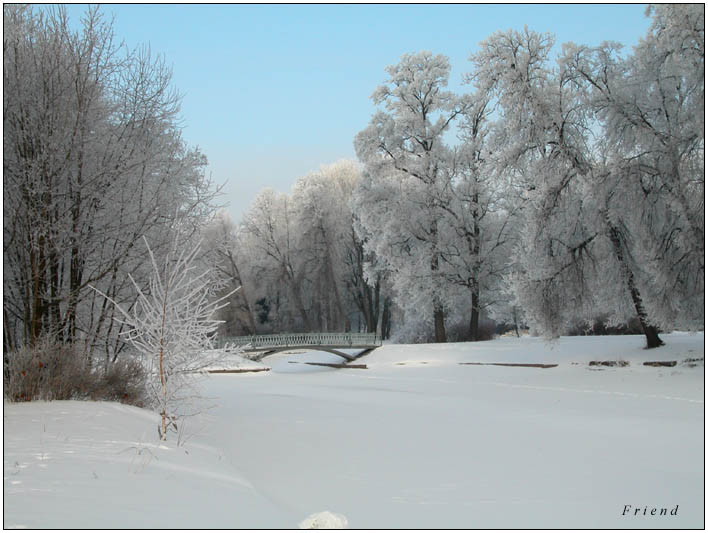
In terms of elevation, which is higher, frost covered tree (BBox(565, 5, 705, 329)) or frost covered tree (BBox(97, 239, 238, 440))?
frost covered tree (BBox(565, 5, 705, 329))

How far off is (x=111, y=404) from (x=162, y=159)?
17.3 ft

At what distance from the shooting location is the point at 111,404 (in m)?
9.73

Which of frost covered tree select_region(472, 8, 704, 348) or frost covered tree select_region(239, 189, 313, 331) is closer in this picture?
frost covered tree select_region(472, 8, 704, 348)

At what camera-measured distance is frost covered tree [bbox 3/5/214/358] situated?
1024 cm

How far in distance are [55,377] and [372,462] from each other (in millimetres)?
4873

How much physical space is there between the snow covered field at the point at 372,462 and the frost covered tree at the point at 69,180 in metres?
2.66

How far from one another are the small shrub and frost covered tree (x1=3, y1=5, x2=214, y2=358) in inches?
22.9

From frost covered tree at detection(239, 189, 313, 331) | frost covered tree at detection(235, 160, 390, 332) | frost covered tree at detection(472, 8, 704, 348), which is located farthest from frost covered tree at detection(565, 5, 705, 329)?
frost covered tree at detection(239, 189, 313, 331)

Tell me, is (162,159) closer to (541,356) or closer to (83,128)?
(83,128)

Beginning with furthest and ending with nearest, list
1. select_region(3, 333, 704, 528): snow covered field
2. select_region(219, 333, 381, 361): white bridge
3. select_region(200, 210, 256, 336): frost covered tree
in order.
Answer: select_region(200, 210, 256, 336): frost covered tree, select_region(219, 333, 381, 361): white bridge, select_region(3, 333, 704, 528): snow covered field

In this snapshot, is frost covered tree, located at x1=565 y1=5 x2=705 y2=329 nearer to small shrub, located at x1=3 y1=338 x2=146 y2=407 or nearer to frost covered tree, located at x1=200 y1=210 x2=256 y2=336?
small shrub, located at x1=3 y1=338 x2=146 y2=407

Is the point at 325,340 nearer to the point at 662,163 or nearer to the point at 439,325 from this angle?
the point at 439,325

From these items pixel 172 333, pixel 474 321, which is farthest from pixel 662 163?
pixel 172 333

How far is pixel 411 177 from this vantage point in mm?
32219
